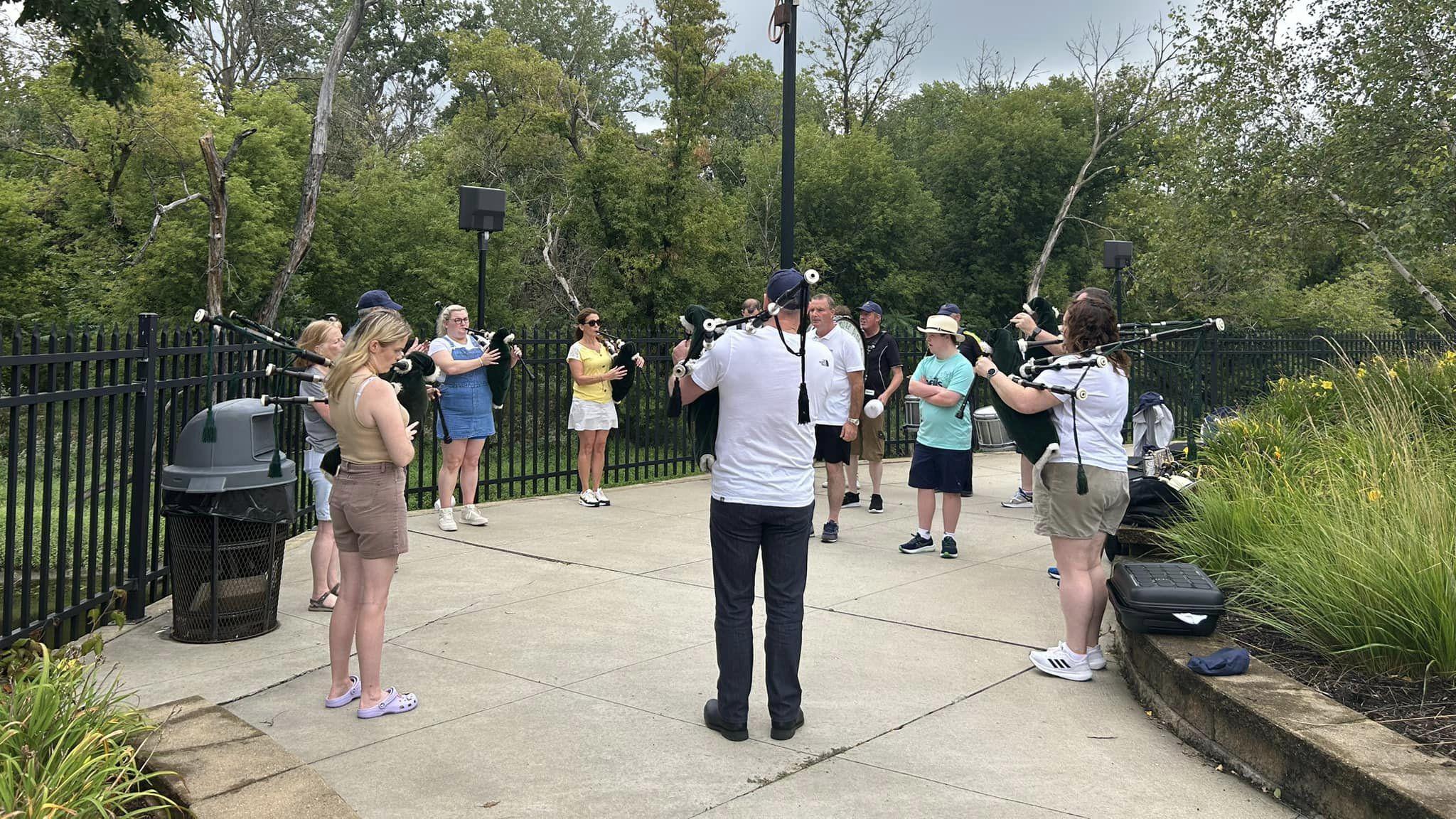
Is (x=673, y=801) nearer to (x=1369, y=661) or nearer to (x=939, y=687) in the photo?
(x=939, y=687)

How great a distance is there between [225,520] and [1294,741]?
509 centimetres

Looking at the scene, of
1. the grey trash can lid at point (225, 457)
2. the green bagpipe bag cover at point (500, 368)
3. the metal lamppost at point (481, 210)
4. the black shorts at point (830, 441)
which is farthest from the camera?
the metal lamppost at point (481, 210)

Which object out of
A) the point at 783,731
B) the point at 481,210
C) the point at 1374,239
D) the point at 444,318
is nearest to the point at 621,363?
the point at 444,318

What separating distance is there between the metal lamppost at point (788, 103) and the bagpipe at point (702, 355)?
18.3ft

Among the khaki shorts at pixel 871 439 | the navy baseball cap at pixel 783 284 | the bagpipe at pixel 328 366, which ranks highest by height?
the navy baseball cap at pixel 783 284

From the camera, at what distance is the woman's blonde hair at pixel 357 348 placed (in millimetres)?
4594

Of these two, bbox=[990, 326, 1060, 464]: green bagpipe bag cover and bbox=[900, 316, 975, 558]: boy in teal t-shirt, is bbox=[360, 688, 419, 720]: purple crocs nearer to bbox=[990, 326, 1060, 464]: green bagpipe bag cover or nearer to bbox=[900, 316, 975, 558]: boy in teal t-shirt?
bbox=[990, 326, 1060, 464]: green bagpipe bag cover

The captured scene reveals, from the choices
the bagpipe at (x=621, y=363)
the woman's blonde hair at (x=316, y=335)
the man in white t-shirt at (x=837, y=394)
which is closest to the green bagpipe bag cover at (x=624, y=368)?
the bagpipe at (x=621, y=363)

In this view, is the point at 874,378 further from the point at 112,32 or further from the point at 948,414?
the point at 112,32

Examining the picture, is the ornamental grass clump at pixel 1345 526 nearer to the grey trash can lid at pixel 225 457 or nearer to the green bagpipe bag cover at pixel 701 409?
the green bagpipe bag cover at pixel 701 409

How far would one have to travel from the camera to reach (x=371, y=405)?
15.0 feet

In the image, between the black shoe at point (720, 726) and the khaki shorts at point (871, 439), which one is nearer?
the black shoe at point (720, 726)

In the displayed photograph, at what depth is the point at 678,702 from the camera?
499cm

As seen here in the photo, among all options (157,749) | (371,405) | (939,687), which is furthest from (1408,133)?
(157,749)
